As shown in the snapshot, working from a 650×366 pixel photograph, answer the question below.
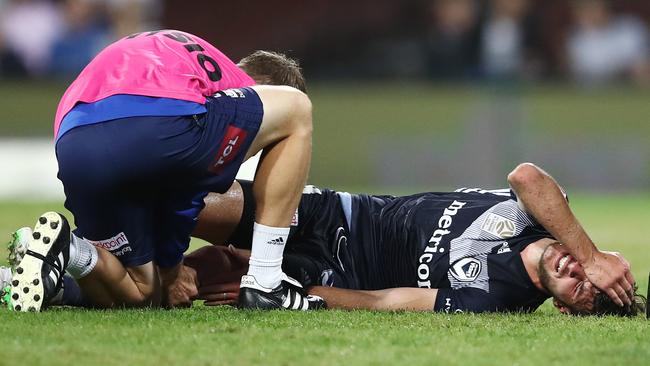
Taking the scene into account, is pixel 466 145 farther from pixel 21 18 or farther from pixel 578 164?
pixel 21 18

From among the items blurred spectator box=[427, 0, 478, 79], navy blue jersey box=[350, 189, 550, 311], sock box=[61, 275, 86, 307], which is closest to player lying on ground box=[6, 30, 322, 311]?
sock box=[61, 275, 86, 307]

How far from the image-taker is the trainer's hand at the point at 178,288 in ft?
19.3

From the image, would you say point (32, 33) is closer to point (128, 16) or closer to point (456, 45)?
point (128, 16)

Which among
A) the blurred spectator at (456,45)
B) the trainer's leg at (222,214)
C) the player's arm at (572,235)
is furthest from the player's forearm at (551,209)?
the blurred spectator at (456,45)

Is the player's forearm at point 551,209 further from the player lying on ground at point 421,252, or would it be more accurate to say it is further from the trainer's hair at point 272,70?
the trainer's hair at point 272,70

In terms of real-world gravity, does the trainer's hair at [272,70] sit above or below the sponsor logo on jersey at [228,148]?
above

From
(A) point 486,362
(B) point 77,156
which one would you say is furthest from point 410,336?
(B) point 77,156

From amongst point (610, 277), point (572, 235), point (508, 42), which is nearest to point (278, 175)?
point (572, 235)

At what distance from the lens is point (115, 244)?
5562mm

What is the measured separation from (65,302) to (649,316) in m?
2.86

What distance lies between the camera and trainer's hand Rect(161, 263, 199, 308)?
5.87 meters

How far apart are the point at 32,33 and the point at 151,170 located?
1177cm

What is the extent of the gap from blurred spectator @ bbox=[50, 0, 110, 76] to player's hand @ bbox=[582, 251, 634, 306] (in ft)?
36.4

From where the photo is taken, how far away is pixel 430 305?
582 cm
